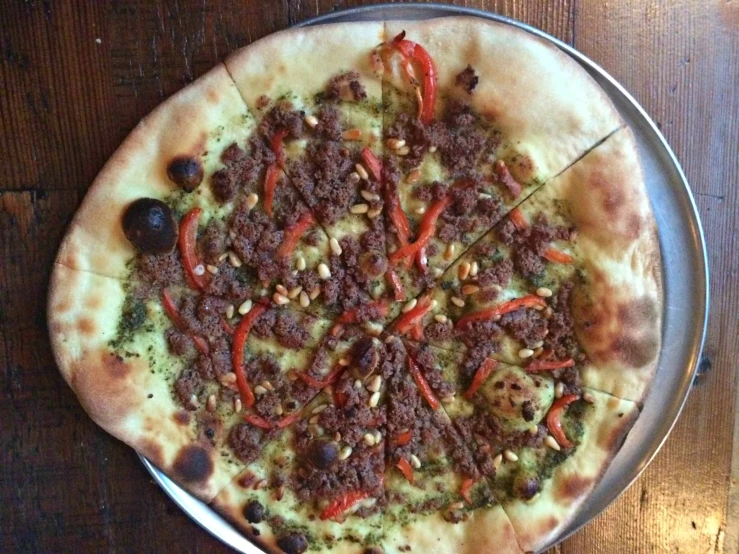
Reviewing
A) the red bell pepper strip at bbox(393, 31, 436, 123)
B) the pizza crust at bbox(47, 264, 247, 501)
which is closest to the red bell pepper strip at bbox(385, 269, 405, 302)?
the red bell pepper strip at bbox(393, 31, 436, 123)

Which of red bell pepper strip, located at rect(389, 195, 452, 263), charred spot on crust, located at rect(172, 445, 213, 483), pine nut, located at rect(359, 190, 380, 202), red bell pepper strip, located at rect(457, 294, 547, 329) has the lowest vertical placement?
charred spot on crust, located at rect(172, 445, 213, 483)

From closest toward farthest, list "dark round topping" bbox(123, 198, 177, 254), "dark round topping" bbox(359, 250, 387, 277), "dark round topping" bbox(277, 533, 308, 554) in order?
"dark round topping" bbox(123, 198, 177, 254), "dark round topping" bbox(359, 250, 387, 277), "dark round topping" bbox(277, 533, 308, 554)

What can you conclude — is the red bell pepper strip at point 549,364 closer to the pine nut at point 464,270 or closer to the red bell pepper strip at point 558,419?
the red bell pepper strip at point 558,419

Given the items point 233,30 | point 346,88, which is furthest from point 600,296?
point 233,30

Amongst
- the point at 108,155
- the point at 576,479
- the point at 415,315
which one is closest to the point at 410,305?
the point at 415,315

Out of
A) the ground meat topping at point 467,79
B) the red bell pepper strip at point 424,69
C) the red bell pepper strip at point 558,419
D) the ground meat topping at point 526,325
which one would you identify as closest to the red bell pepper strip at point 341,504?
the red bell pepper strip at point 558,419

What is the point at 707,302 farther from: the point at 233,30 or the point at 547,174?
the point at 233,30

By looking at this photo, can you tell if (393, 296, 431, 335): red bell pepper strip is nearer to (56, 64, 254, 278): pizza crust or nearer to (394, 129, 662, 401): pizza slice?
(394, 129, 662, 401): pizza slice
